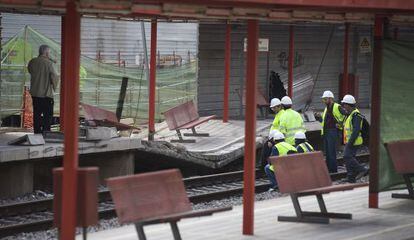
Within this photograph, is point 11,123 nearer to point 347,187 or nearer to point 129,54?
point 129,54

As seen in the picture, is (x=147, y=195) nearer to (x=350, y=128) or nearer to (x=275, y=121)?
(x=275, y=121)

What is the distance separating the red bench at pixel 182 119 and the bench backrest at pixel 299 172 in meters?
8.69

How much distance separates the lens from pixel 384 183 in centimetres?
1216

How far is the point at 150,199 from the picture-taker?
8852mm

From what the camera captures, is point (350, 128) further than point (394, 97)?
Yes

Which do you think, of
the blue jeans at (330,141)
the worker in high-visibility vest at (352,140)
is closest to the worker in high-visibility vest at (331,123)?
the blue jeans at (330,141)

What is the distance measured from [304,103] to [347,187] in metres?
17.1

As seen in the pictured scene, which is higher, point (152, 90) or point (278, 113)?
point (152, 90)

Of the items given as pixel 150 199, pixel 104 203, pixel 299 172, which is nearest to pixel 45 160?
pixel 104 203

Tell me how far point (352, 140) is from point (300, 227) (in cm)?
594

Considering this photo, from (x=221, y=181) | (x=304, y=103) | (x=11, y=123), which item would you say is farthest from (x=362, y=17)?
(x=304, y=103)

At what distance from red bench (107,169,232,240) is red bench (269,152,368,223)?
186 cm

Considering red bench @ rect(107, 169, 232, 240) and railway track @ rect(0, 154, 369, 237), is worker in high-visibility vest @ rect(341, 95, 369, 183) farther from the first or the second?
red bench @ rect(107, 169, 232, 240)

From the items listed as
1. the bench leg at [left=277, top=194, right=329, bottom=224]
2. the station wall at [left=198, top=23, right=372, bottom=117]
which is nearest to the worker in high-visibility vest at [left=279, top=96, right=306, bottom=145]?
the bench leg at [left=277, top=194, right=329, bottom=224]
